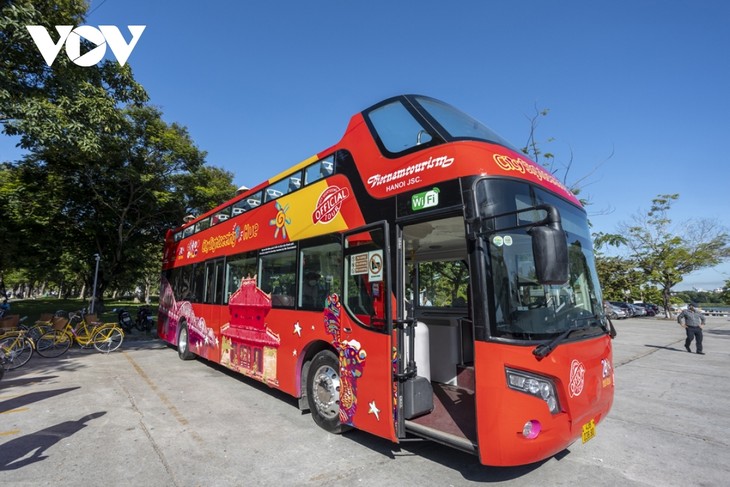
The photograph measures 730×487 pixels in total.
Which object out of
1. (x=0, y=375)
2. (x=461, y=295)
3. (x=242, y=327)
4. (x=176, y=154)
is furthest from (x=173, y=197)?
(x=461, y=295)

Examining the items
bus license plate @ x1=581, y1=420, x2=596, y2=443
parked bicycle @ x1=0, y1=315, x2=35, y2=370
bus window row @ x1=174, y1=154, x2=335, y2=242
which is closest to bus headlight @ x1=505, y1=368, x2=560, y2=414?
bus license plate @ x1=581, y1=420, x2=596, y2=443

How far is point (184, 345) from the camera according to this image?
10.3 meters

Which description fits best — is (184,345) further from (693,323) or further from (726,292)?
(726,292)

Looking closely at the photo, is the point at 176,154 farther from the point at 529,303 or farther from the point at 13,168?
the point at 529,303

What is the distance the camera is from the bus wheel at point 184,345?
10164mm

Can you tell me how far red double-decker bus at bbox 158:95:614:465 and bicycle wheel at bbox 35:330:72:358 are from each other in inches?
306

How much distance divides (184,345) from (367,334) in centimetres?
821

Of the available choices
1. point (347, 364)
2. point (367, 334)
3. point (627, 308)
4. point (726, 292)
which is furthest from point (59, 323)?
point (726, 292)

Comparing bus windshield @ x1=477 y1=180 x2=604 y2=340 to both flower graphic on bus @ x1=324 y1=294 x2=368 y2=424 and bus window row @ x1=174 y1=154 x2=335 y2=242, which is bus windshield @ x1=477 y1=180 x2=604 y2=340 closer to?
flower graphic on bus @ x1=324 y1=294 x2=368 y2=424

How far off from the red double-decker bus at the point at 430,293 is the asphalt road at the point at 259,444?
422 millimetres

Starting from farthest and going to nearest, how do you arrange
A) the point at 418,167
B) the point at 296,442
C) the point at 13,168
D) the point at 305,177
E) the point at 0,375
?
the point at 13,168
the point at 0,375
the point at 305,177
the point at 296,442
the point at 418,167

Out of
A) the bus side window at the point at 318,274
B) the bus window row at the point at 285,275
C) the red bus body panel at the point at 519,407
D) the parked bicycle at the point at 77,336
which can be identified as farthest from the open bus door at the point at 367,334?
the parked bicycle at the point at 77,336

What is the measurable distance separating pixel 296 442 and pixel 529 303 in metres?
3.21

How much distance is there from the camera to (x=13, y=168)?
18812mm
